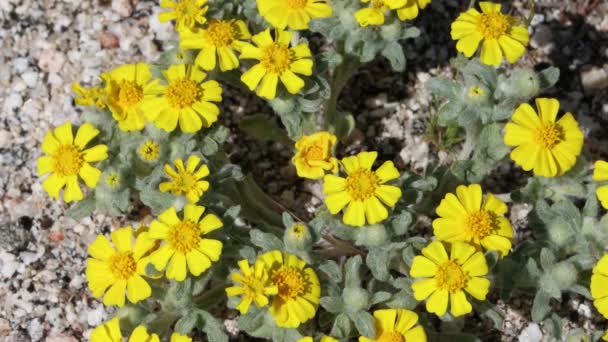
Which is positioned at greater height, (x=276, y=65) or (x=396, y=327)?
(x=276, y=65)

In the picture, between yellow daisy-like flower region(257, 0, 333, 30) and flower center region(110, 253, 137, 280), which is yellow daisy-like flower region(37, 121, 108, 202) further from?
yellow daisy-like flower region(257, 0, 333, 30)

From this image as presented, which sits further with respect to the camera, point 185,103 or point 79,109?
point 79,109

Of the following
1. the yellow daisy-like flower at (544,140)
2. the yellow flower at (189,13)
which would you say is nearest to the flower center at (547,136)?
the yellow daisy-like flower at (544,140)

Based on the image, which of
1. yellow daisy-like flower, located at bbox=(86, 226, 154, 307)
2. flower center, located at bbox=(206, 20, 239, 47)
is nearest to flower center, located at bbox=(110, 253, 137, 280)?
yellow daisy-like flower, located at bbox=(86, 226, 154, 307)

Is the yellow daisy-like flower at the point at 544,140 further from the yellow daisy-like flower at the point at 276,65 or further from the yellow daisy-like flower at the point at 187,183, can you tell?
the yellow daisy-like flower at the point at 187,183

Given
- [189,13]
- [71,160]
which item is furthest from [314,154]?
[71,160]

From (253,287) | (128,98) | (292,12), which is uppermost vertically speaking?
(292,12)

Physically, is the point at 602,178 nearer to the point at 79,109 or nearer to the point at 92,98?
the point at 92,98
